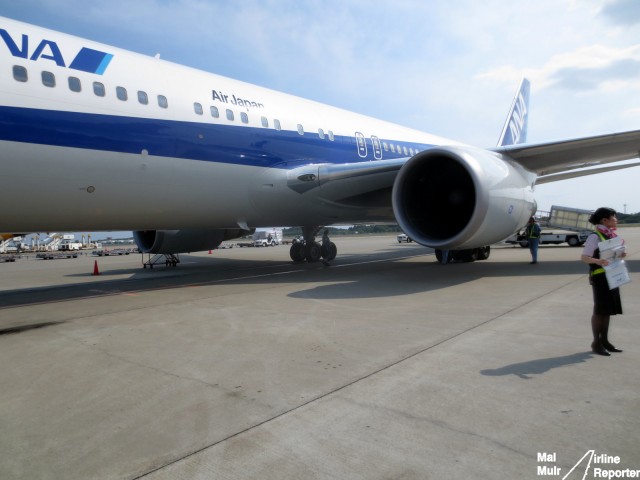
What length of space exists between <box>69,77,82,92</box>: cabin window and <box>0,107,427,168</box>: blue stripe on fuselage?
37cm

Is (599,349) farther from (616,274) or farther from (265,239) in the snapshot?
(265,239)

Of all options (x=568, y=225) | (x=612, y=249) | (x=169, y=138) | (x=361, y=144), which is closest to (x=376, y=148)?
(x=361, y=144)

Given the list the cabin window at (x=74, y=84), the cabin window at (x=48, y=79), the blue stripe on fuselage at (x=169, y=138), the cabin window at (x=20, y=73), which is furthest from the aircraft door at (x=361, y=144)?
the cabin window at (x=20, y=73)

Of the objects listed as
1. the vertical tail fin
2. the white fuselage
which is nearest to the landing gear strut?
the white fuselage

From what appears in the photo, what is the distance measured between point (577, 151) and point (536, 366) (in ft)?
23.2

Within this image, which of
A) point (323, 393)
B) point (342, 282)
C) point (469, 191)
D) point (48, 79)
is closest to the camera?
point (323, 393)

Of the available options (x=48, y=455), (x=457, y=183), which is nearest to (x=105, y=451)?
(x=48, y=455)

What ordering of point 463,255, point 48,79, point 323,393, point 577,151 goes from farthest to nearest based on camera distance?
point 463,255
point 577,151
point 48,79
point 323,393

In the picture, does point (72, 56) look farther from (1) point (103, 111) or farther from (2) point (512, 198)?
(2) point (512, 198)

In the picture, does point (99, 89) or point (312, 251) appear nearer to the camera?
point (99, 89)

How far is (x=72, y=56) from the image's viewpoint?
606 centimetres

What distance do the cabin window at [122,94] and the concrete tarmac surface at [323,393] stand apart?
324cm

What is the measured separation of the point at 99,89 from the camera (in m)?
6.19

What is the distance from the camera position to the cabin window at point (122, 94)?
6.38 meters
